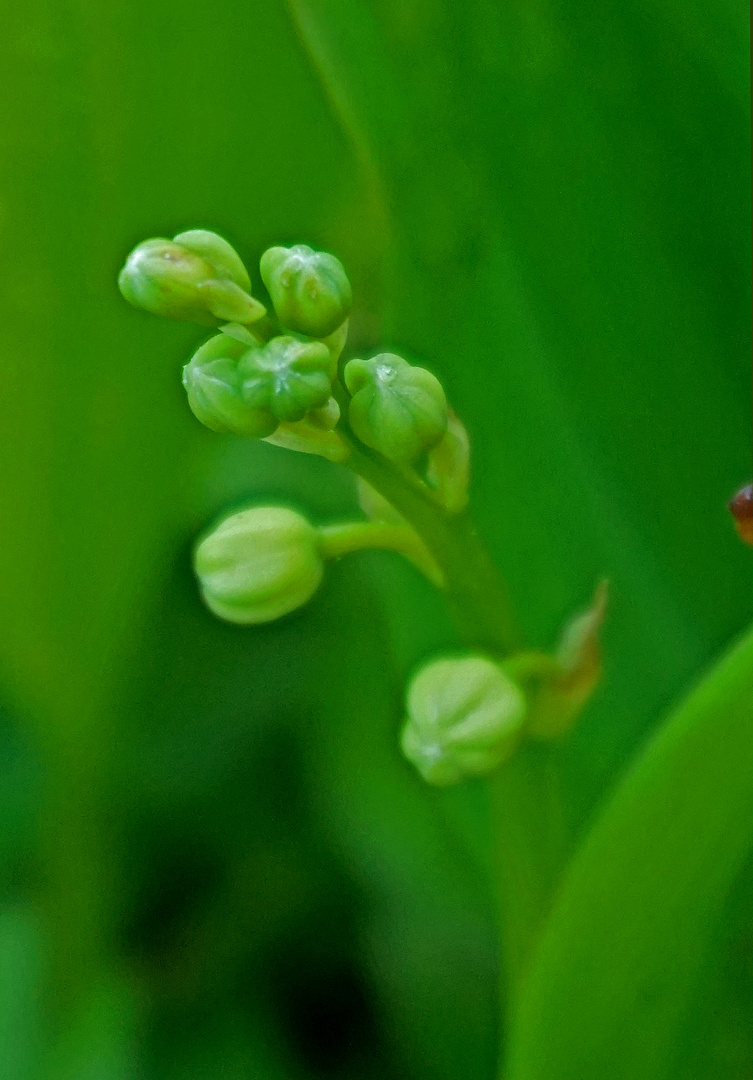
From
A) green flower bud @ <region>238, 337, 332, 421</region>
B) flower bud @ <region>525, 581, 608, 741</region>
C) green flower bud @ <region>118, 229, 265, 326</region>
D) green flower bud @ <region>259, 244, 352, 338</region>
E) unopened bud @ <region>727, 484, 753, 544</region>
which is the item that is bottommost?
flower bud @ <region>525, 581, 608, 741</region>

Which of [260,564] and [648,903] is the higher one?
[260,564]

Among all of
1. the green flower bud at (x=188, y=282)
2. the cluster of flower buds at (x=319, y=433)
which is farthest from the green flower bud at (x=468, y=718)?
the green flower bud at (x=188, y=282)

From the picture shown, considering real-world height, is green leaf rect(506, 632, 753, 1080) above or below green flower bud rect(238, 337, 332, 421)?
below

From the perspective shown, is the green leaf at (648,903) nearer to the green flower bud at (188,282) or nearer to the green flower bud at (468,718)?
the green flower bud at (468,718)

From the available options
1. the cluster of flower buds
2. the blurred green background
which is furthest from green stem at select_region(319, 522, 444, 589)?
the blurred green background

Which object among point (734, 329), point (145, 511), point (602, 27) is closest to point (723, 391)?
point (734, 329)

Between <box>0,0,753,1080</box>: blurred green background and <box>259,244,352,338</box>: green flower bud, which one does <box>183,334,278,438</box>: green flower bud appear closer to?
<box>259,244,352,338</box>: green flower bud

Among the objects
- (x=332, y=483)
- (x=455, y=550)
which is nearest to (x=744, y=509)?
(x=455, y=550)

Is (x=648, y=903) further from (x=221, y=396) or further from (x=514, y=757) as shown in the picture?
(x=221, y=396)
